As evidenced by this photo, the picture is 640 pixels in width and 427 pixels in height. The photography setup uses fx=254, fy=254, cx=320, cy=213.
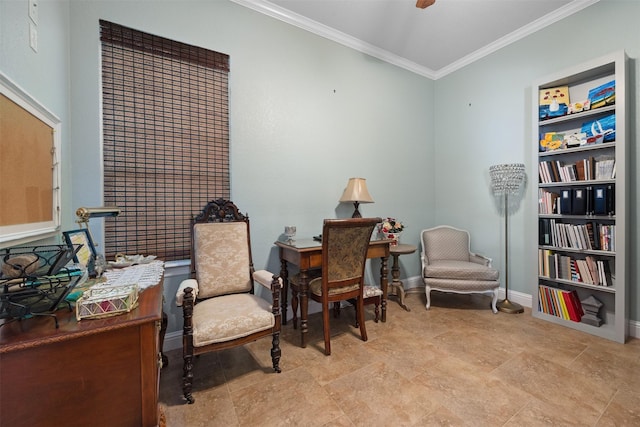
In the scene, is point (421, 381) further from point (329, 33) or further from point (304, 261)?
point (329, 33)

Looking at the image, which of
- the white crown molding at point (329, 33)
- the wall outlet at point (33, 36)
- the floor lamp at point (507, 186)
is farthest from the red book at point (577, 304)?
the wall outlet at point (33, 36)

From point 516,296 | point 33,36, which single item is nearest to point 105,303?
point 33,36

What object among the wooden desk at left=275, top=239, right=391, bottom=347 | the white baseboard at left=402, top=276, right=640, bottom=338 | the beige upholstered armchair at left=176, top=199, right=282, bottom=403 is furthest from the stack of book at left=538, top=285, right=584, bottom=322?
the beige upholstered armchair at left=176, top=199, right=282, bottom=403

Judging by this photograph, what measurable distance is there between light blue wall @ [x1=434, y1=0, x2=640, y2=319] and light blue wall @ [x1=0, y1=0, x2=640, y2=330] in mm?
13

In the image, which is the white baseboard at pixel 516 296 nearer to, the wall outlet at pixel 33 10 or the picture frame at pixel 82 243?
the picture frame at pixel 82 243

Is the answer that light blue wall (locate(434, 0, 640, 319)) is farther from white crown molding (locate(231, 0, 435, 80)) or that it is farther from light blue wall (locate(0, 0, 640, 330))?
white crown molding (locate(231, 0, 435, 80))

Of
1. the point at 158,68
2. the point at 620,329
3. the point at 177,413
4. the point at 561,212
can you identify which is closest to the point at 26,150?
the point at 158,68

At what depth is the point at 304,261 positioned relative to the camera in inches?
86.4

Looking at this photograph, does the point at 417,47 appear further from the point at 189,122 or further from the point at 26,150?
the point at 26,150

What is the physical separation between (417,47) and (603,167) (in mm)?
2346

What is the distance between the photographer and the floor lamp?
9.28ft

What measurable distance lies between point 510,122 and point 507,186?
826mm

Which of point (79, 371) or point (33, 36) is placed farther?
point (33, 36)

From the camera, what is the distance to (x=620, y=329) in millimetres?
2146
